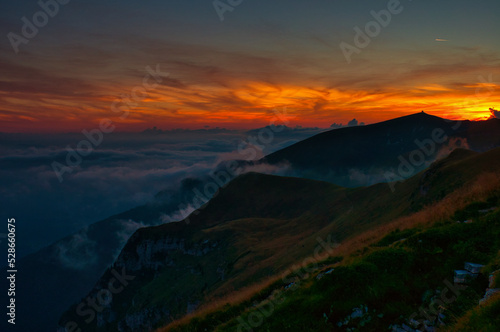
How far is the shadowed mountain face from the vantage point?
53.8m

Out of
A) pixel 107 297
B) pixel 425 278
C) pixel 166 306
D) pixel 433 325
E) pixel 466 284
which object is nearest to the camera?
pixel 433 325

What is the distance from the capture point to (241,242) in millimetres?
111688

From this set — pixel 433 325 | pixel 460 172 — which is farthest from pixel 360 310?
pixel 460 172

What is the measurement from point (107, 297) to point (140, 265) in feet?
96.3

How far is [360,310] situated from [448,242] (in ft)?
17.9

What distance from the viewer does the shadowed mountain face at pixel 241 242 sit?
53844 millimetres

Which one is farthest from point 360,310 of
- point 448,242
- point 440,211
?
point 440,211

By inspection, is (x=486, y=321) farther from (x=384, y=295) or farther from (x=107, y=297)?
(x=107, y=297)

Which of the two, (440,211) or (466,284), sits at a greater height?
(440,211)

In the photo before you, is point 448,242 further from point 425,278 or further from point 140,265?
point 140,265

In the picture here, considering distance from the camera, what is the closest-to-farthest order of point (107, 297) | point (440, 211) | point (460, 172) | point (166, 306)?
point (440, 211) < point (460, 172) < point (166, 306) < point (107, 297)

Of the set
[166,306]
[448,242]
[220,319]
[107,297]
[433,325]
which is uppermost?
[448,242]

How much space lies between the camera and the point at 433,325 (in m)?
9.27

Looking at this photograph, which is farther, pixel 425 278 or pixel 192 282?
pixel 192 282
